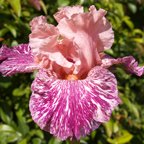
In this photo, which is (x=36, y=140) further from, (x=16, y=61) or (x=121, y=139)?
(x=16, y=61)

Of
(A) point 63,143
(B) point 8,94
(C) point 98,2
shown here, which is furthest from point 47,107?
(C) point 98,2

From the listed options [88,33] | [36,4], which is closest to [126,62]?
[88,33]

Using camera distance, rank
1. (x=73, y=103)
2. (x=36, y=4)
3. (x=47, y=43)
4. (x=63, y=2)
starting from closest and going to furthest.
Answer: (x=73, y=103), (x=47, y=43), (x=36, y=4), (x=63, y=2)

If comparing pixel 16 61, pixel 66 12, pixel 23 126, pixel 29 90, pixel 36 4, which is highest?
pixel 36 4

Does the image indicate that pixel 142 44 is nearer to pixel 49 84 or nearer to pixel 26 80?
pixel 26 80

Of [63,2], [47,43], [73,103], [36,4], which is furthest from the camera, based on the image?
[63,2]

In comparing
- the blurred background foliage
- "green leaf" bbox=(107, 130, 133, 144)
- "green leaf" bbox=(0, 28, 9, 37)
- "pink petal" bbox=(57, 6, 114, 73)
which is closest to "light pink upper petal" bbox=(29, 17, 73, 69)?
"pink petal" bbox=(57, 6, 114, 73)

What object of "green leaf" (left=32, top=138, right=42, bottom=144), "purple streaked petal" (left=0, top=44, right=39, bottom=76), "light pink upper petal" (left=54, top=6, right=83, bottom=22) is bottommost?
"green leaf" (left=32, top=138, right=42, bottom=144)

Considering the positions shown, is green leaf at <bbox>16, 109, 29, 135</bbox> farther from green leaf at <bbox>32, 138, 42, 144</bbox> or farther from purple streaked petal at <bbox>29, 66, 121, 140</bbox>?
purple streaked petal at <bbox>29, 66, 121, 140</bbox>
